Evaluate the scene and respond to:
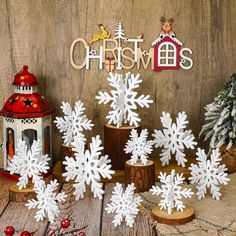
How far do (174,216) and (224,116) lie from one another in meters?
0.54

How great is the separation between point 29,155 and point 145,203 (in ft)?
1.24

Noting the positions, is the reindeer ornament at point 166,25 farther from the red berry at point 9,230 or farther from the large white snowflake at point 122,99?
the red berry at point 9,230

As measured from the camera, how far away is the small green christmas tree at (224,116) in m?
1.87

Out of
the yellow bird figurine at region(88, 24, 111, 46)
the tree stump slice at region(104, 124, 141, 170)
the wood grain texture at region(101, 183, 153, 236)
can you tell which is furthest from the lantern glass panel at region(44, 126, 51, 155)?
the wood grain texture at region(101, 183, 153, 236)

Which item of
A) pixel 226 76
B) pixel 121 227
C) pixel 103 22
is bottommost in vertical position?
pixel 121 227

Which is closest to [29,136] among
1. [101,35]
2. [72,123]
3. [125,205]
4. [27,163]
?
[72,123]

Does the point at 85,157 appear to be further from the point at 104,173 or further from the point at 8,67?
the point at 8,67

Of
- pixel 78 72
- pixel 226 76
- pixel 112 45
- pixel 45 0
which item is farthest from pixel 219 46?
pixel 45 0

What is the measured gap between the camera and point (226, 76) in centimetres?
205

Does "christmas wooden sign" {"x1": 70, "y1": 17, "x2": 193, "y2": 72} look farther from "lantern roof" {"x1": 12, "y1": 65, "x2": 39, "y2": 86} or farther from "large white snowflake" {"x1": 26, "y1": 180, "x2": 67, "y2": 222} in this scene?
"large white snowflake" {"x1": 26, "y1": 180, "x2": 67, "y2": 222}

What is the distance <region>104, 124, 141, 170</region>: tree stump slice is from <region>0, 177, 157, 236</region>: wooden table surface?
0.16 meters

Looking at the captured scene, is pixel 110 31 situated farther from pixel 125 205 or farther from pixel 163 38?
pixel 125 205

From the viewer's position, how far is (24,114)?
183 centimetres

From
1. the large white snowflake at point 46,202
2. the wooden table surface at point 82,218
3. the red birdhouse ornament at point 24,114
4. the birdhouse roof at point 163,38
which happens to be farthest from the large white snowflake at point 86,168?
the birdhouse roof at point 163,38
